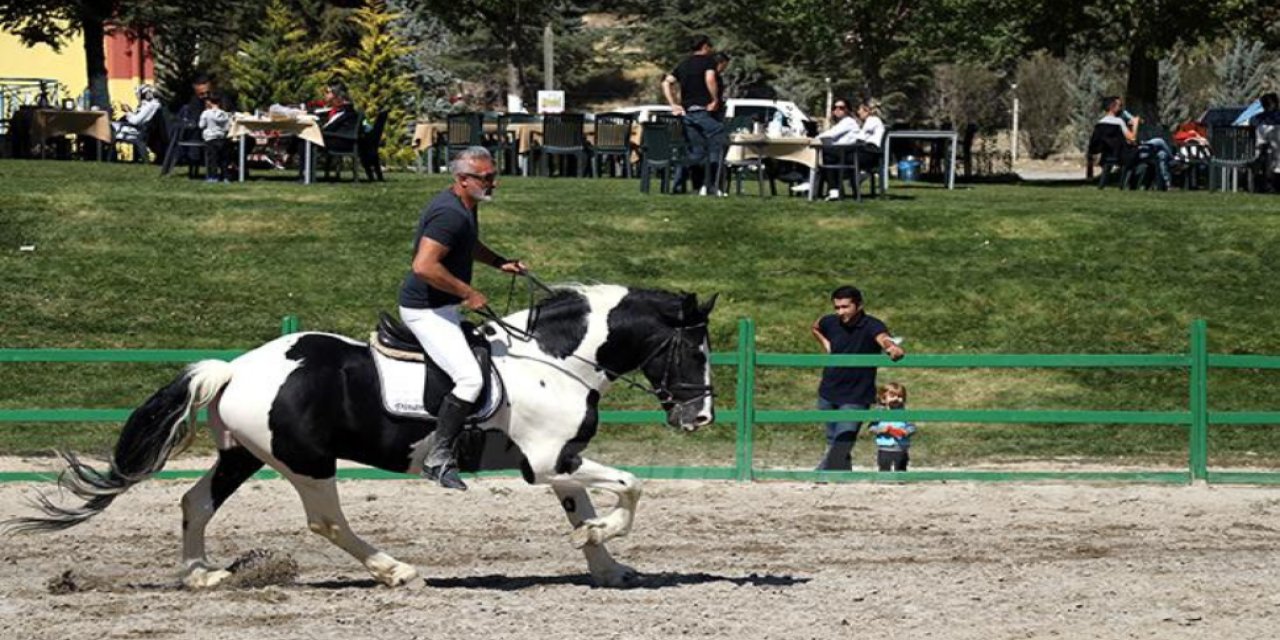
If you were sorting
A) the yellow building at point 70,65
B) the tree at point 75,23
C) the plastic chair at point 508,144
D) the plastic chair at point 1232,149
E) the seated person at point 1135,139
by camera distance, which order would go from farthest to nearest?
the yellow building at point 70,65 → the tree at point 75,23 → the plastic chair at point 508,144 → the seated person at point 1135,139 → the plastic chair at point 1232,149

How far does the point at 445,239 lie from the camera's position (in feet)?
36.5

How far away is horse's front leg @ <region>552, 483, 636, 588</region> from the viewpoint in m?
11.4

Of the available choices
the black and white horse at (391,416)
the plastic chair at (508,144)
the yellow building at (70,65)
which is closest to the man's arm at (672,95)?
the plastic chair at (508,144)

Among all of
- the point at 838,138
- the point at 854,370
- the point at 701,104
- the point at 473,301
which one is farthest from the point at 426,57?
the point at 473,301

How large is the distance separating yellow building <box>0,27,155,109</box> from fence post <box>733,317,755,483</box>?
37.3m

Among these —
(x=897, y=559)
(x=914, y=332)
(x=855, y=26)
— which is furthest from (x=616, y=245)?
(x=855, y=26)

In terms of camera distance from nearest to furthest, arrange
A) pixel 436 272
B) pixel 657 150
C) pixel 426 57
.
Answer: pixel 436 272
pixel 657 150
pixel 426 57

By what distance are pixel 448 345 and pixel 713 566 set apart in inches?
92.9

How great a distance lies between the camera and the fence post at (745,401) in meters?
16.5

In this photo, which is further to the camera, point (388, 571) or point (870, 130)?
point (870, 130)

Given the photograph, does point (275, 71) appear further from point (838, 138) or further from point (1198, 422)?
point (1198, 422)

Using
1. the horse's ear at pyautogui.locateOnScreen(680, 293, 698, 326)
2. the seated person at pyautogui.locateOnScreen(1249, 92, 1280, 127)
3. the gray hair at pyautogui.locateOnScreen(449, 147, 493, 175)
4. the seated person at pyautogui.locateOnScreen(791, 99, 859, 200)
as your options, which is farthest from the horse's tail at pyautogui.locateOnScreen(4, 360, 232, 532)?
the seated person at pyautogui.locateOnScreen(1249, 92, 1280, 127)

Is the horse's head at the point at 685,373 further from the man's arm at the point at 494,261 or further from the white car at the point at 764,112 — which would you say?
the white car at the point at 764,112

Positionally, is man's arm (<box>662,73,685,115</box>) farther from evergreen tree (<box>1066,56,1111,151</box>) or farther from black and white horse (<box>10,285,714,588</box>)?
evergreen tree (<box>1066,56,1111,151</box>)
